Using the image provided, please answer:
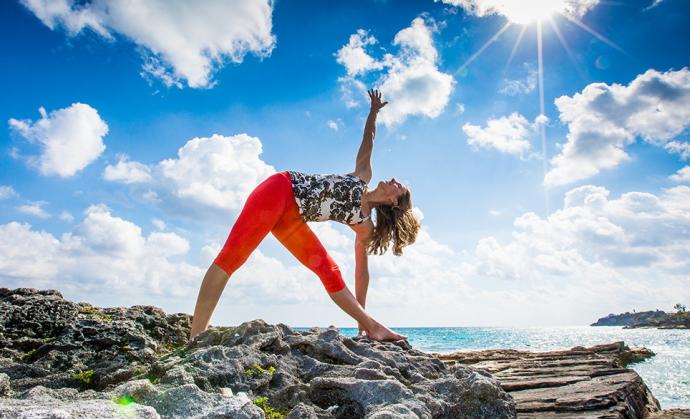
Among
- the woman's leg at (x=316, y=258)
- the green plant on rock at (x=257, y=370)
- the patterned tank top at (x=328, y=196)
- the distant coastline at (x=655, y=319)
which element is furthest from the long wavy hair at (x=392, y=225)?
the distant coastline at (x=655, y=319)

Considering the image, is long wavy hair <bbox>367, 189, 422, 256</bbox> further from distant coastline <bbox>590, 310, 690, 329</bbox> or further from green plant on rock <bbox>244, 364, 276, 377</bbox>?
distant coastline <bbox>590, 310, 690, 329</bbox>

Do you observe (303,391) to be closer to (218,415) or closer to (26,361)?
(218,415)

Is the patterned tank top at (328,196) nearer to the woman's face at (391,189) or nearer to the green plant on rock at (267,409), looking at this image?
the woman's face at (391,189)

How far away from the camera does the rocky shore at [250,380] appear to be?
2283 mm

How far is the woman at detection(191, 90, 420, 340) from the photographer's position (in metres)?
4.71

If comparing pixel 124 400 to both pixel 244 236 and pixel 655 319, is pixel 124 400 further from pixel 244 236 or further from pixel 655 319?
pixel 655 319

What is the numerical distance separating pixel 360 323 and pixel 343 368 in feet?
5.89

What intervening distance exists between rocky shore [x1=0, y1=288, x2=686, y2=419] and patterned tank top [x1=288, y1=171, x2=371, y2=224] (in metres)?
1.36

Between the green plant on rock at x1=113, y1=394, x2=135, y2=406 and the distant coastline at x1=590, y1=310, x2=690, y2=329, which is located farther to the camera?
the distant coastline at x1=590, y1=310, x2=690, y2=329

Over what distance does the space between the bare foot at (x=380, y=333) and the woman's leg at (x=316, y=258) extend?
0.04m

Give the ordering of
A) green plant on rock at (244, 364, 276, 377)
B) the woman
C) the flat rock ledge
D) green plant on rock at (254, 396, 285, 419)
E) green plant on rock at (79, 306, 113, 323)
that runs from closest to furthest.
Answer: green plant on rock at (254, 396, 285, 419)
green plant on rock at (244, 364, 276, 377)
the flat rock ledge
the woman
green plant on rock at (79, 306, 113, 323)

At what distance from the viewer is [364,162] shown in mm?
5969

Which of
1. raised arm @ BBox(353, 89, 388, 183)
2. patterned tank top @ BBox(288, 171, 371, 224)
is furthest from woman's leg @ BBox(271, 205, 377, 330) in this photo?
raised arm @ BBox(353, 89, 388, 183)

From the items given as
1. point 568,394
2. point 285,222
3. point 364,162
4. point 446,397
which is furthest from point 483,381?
point 364,162
